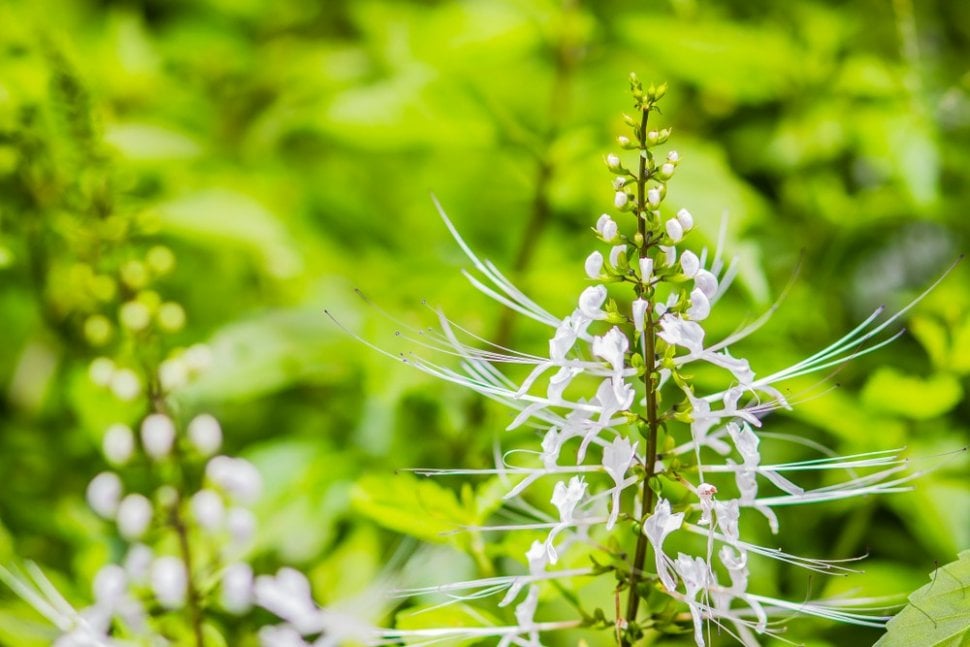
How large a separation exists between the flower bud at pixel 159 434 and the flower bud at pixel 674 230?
808mm

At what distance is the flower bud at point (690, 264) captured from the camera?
A: 3.00ft

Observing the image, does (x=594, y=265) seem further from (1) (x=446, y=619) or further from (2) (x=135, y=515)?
(2) (x=135, y=515)

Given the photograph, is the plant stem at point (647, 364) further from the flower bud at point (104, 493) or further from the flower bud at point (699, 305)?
the flower bud at point (104, 493)

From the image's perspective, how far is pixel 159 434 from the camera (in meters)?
1.36

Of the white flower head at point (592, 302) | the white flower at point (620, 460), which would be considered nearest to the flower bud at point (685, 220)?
the white flower head at point (592, 302)

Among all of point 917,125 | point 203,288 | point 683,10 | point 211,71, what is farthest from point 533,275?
point 211,71

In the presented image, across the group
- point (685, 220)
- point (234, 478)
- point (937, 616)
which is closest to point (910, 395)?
point (937, 616)

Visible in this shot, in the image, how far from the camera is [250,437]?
7.14ft

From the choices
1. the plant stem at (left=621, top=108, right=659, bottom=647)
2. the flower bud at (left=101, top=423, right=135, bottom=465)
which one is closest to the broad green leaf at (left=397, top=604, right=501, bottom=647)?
the plant stem at (left=621, top=108, right=659, bottom=647)

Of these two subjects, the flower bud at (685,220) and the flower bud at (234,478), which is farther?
the flower bud at (234,478)

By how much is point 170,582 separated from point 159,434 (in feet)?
0.68

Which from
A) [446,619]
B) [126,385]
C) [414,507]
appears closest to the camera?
[446,619]

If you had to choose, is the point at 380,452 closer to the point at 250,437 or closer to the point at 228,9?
the point at 250,437

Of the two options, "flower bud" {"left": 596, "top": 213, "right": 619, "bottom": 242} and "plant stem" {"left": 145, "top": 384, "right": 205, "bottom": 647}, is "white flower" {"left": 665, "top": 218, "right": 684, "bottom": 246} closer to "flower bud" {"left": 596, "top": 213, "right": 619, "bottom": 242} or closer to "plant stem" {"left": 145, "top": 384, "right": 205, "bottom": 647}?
"flower bud" {"left": 596, "top": 213, "right": 619, "bottom": 242}
